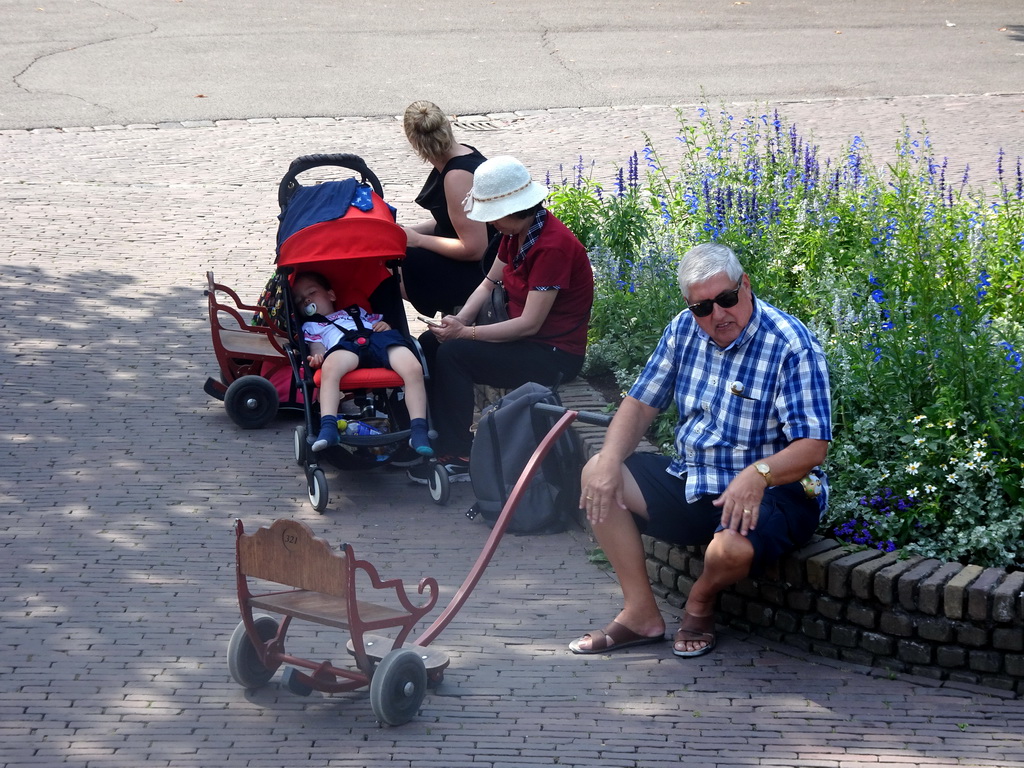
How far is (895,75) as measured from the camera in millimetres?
14500

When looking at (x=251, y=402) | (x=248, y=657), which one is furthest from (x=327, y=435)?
(x=248, y=657)

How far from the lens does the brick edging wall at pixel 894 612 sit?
4176 millimetres

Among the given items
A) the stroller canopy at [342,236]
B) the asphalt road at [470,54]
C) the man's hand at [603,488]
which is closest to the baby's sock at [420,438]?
the stroller canopy at [342,236]

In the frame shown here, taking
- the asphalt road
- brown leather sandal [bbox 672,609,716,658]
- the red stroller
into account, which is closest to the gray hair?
brown leather sandal [bbox 672,609,716,658]

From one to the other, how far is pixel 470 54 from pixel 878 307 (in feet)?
36.0

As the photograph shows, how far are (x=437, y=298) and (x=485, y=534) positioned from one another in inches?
71.8

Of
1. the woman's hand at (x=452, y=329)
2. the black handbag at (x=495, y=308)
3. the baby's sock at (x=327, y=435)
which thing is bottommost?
the baby's sock at (x=327, y=435)

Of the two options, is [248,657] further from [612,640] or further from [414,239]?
[414,239]

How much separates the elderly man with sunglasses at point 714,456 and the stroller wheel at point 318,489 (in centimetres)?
162

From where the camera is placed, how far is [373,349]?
6.17 metres

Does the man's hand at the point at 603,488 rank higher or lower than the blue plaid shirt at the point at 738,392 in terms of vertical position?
lower

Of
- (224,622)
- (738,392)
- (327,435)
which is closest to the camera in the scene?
(738,392)

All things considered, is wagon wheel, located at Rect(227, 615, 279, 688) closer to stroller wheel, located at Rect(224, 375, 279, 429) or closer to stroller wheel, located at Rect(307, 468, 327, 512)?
stroller wheel, located at Rect(307, 468, 327, 512)

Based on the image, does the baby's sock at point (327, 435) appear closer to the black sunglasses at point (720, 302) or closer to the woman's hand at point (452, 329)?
the woman's hand at point (452, 329)
